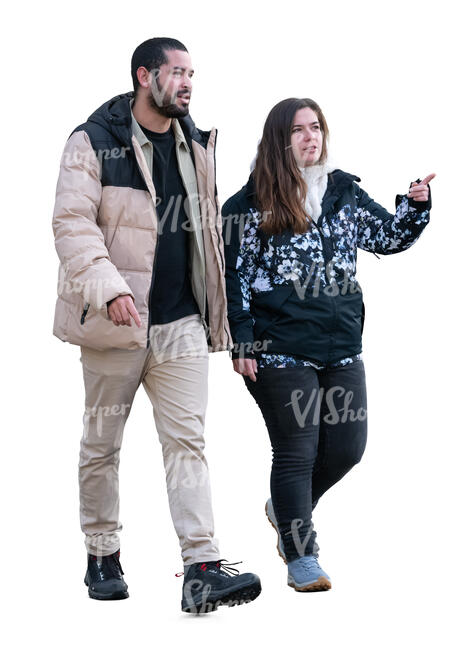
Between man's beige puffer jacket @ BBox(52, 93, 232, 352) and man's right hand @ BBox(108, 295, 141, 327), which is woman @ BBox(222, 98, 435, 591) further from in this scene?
man's right hand @ BBox(108, 295, 141, 327)

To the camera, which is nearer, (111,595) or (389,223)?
(111,595)

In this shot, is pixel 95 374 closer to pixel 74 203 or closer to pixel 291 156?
pixel 74 203

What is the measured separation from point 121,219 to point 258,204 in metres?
0.82

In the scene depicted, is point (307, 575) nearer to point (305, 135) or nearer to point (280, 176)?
point (280, 176)

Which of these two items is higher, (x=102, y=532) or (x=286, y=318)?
(x=286, y=318)

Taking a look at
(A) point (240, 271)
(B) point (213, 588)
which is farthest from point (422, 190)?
(B) point (213, 588)

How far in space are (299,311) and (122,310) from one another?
108 cm

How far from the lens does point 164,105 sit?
6.73 m

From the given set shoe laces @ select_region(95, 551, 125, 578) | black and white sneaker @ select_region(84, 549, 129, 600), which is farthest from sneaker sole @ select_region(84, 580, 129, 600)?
shoe laces @ select_region(95, 551, 125, 578)

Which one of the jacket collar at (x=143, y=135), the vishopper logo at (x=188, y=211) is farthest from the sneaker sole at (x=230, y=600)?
the jacket collar at (x=143, y=135)

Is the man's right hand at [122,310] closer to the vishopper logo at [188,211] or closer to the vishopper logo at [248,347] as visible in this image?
the vishopper logo at [188,211]

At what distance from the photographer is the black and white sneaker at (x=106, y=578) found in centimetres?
697

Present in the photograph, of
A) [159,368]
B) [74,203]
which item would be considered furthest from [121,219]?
[159,368]

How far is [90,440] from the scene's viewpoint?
22.7 feet
